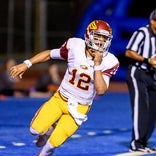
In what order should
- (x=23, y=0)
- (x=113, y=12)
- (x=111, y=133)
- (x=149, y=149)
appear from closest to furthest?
1. (x=149, y=149)
2. (x=111, y=133)
3. (x=113, y=12)
4. (x=23, y=0)

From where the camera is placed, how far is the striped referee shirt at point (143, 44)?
7039 millimetres

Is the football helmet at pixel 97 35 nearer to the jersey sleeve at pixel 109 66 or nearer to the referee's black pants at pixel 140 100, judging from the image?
the jersey sleeve at pixel 109 66

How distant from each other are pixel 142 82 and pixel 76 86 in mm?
1522

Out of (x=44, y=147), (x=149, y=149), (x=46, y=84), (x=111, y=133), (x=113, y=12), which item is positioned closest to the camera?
(x=44, y=147)

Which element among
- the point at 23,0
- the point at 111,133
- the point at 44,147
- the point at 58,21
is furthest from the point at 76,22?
the point at 44,147

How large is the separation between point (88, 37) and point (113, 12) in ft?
39.7

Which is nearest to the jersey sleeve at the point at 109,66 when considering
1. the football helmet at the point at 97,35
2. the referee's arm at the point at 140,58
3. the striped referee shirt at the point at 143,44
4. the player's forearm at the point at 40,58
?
the football helmet at the point at 97,35

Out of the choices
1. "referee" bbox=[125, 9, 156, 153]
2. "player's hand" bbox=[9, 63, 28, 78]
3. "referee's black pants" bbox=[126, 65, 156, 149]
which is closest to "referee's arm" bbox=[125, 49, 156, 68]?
"referee" bbox=[125, 9, 156, 153]

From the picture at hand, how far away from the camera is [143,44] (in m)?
Answer: 7.07

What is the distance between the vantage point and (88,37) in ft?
18.9

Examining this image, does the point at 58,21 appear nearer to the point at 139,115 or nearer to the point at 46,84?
the point at 46,84

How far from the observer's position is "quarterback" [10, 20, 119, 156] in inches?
221

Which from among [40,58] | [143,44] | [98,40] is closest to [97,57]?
[98,40]

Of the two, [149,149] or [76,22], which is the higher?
[149,149]
